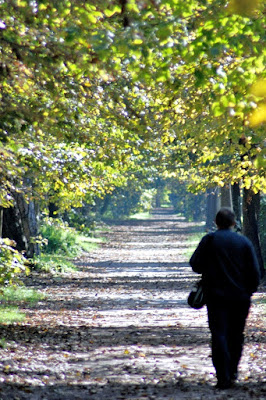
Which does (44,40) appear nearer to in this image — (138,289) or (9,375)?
(9,375)

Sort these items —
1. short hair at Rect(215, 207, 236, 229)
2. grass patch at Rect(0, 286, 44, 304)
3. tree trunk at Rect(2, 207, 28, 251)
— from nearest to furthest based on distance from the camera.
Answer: short hair at Rect(215, 207, 236, 229) < grass patch at Rect(0, 286, 44, 304) < tree trunk at Rect(2, 207, 28, 251)

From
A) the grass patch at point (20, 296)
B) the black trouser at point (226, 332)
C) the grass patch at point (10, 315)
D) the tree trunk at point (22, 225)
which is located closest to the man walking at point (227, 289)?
the black trouser at point (226, 332)

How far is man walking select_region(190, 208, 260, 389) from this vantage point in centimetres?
793

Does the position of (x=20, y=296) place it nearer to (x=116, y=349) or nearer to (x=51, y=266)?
(x=116, y=349)

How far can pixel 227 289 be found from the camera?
7.94 m

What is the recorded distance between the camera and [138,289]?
1992cm

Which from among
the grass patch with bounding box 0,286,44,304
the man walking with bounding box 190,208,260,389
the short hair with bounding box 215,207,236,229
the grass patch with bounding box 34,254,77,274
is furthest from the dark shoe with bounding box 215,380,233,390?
the grass patch with bounding box 34,254,77,274

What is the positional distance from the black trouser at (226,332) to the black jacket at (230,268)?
0.34 ft

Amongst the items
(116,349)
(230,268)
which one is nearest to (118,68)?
(230,268)

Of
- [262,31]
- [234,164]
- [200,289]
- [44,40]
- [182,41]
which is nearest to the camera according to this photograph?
[182,41]

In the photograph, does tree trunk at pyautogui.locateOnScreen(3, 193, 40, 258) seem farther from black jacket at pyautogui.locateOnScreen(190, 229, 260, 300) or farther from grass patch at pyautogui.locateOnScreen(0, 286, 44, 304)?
black jacket at pyautogui.locateOnScreen(190, 229, 260, 300)

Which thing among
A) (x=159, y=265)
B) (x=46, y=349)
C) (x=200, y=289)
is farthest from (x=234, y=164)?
(x=159, y=265)

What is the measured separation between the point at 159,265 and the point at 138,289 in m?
8.66

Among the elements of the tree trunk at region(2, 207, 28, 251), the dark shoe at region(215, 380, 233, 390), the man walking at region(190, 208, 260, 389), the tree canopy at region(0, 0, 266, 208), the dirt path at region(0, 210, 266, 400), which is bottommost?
the dirt path at region(0, 210, 266, 400)
